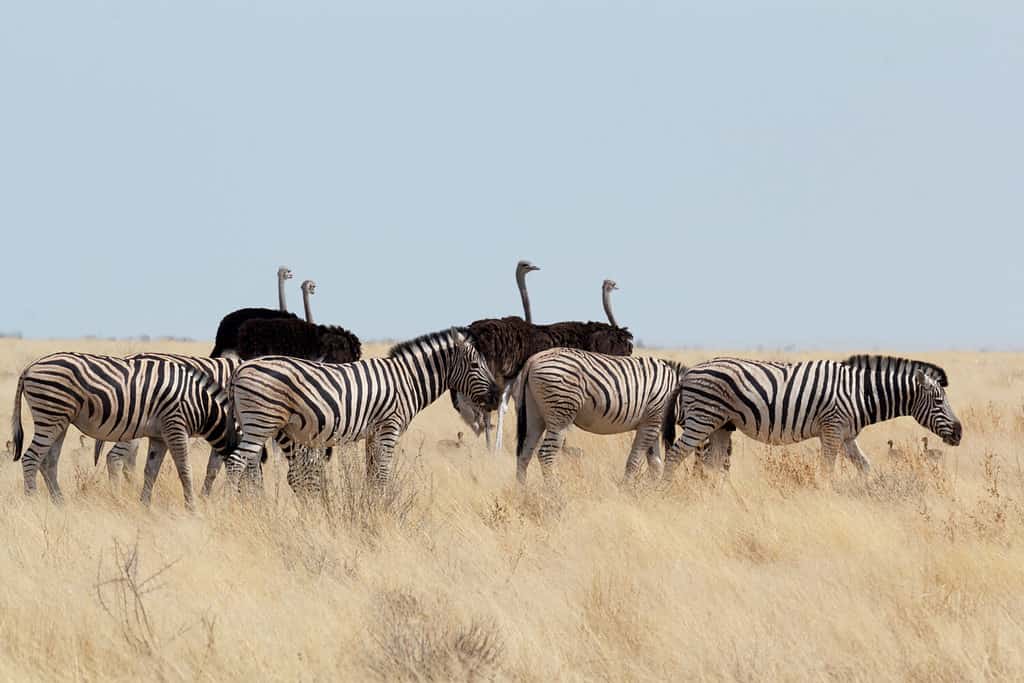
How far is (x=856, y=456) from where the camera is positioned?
13023mm

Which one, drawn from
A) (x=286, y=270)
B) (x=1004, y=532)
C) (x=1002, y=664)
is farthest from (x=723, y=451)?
(x=286, y=270)

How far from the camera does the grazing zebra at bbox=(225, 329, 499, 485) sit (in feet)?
36.7

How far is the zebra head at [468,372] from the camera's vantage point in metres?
12.7

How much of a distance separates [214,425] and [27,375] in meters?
1.58

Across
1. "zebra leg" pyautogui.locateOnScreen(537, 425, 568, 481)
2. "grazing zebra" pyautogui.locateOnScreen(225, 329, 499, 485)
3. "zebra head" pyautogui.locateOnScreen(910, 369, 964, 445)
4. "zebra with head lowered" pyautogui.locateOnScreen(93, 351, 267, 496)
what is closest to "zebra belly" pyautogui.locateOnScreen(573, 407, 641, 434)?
"zebra leg" pyautogui.locateOnScreen(537, 425, 568, 481)

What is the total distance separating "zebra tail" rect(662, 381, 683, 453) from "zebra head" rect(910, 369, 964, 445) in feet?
7.51

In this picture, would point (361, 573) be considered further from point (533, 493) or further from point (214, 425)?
point (214, 425)

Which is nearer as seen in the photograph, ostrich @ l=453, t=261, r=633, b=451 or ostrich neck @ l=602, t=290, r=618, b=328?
ostrich @ l=453, t=261, r=633, b=451

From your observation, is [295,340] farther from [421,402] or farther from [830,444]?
[830,444]

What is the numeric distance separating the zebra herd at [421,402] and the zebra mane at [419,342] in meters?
0.01

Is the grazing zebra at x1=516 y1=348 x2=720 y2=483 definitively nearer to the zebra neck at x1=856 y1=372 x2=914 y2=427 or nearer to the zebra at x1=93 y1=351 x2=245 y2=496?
→ the zebra neck at x1=856 y1=372 x2=914 y2=427

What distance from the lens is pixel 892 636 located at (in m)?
7.12

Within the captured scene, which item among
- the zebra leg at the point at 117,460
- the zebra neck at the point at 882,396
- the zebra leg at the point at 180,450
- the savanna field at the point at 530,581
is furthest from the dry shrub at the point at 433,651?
the zebra neck at the point at 882,396

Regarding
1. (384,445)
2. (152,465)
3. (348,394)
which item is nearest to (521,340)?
(384,445)
